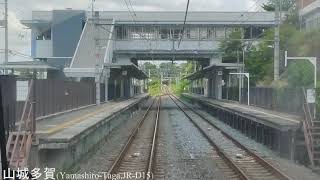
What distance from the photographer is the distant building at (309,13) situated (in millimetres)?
52938

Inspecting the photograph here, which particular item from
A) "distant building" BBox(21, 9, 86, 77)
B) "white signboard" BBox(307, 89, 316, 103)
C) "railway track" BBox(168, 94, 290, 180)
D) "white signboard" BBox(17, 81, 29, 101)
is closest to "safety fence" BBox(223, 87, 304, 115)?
"white signboard" BBox(307, 89, 316, 103)

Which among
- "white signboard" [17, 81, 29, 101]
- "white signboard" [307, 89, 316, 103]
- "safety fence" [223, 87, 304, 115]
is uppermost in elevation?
"white signboard" [17, 81, 29, 101]

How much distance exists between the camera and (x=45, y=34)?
82.6 metres

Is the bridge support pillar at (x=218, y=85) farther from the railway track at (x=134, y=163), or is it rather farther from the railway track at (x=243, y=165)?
the railway track at (x=243, y=165)

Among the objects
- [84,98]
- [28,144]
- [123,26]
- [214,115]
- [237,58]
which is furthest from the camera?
[123,26]

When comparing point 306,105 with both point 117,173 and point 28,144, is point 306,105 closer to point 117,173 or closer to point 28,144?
point 117,173

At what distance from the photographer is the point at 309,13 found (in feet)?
185

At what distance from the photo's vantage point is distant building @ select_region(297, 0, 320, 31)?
5294 centimetres

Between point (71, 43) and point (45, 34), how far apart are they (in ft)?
19.1

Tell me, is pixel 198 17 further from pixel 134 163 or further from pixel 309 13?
pixel 134 163

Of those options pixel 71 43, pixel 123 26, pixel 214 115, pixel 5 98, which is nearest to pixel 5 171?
pixel 5 98

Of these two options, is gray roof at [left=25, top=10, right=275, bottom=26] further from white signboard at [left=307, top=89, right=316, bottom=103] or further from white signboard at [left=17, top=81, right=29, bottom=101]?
white signboard at [left=17, top=81, right=29, bottom=101]

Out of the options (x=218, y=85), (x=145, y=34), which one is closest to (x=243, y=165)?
(x=218, y=85)

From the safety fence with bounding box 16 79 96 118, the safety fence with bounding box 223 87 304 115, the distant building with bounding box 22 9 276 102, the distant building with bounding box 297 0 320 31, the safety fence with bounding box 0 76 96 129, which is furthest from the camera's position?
the distant building with bounding box 22 9 276 102
